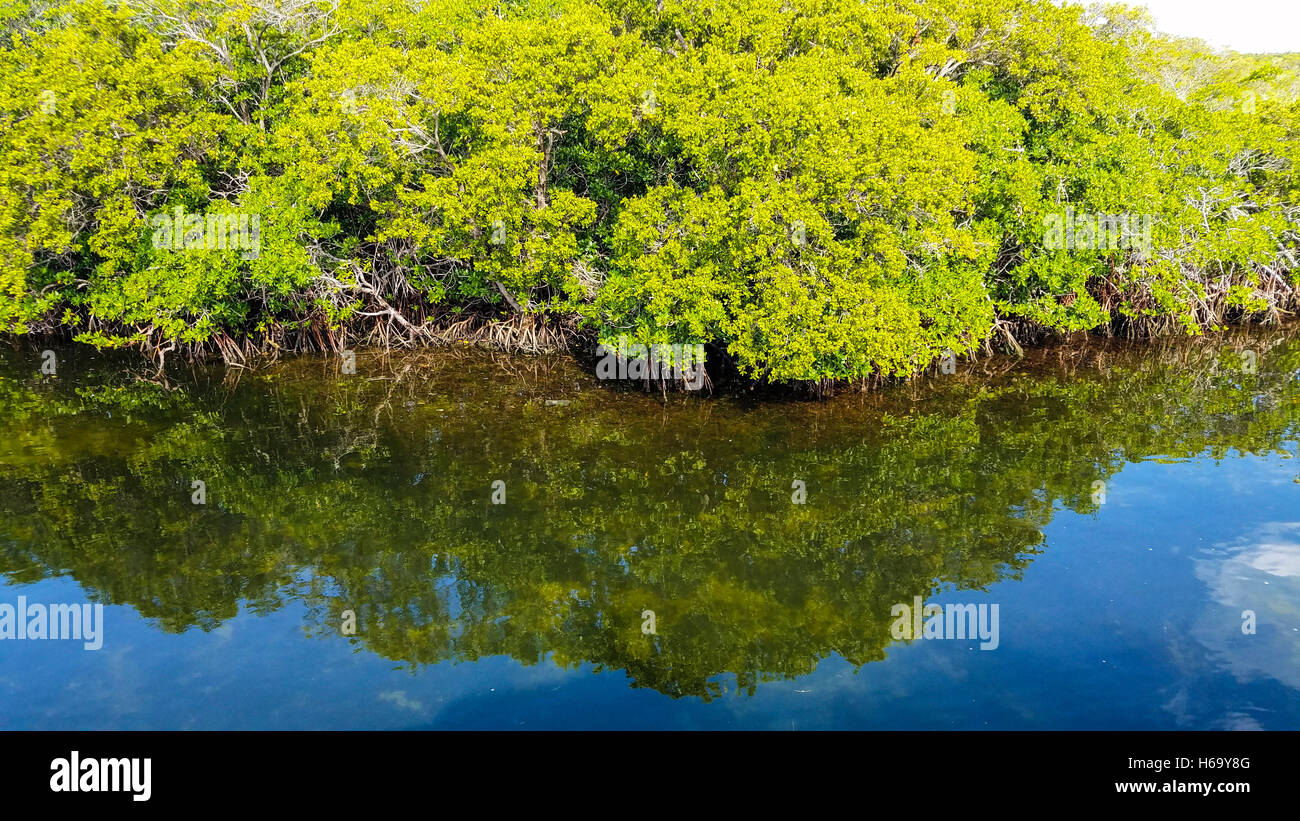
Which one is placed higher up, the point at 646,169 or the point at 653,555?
the point at 646,169

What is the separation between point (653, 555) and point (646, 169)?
1207 centimetres

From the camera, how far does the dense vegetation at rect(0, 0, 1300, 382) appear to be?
1862cm

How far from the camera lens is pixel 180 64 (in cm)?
2142

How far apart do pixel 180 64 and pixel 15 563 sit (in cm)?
1395

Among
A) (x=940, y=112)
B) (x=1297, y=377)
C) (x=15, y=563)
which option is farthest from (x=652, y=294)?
(x=1297, y=377)

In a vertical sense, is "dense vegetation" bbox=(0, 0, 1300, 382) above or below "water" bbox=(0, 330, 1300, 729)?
above

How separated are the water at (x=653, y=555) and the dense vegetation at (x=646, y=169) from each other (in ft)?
9.30

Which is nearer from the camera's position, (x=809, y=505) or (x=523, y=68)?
(x=809, y=505)

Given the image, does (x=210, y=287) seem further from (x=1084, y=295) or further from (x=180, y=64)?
(x=1084, y=295)

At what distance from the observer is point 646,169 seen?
22.1 meters

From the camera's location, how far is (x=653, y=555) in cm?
1384

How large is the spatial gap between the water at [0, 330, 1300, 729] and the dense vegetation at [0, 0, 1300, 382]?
9.30 feet

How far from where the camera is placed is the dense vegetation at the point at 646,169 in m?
18.6

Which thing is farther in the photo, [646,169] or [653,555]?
[646,169]
